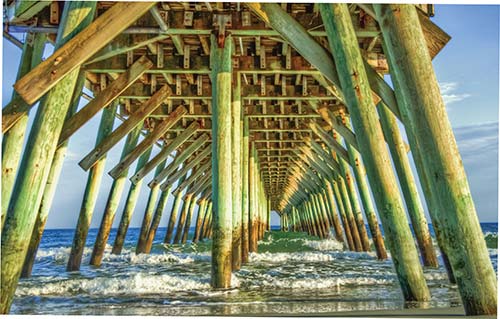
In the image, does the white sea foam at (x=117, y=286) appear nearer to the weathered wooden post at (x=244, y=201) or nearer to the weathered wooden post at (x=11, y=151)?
the weathered wooden post at (x=11, y=151)

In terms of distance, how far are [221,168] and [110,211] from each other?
390 centimetres

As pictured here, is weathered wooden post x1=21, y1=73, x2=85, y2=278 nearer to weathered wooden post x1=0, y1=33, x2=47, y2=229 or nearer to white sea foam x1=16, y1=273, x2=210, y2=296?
white sea foam x1=16, y1=273, x2=210, y2=296

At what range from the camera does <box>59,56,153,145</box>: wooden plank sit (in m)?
5.85

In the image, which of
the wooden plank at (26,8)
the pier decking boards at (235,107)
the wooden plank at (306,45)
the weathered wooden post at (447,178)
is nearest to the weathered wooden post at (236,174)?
the pier decking boards at (235,107)

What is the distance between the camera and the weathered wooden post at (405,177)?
5.79 metres

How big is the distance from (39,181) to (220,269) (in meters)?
2.45

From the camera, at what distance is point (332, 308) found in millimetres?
3844

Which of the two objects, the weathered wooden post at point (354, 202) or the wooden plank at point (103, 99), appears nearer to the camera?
the wooden plank at point (103, 99)

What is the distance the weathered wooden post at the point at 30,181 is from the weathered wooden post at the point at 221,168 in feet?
7.33

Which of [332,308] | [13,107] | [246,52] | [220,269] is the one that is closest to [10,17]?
[13,107]

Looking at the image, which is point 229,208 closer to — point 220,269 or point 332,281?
point 220,269

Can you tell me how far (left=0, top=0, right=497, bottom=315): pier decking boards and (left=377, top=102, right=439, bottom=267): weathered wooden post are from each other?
0.07 ft

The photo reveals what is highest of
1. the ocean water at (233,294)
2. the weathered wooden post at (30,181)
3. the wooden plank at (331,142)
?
the wooden plank at (331,142)

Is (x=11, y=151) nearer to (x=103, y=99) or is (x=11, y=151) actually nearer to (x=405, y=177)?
(x=103, y=99)
